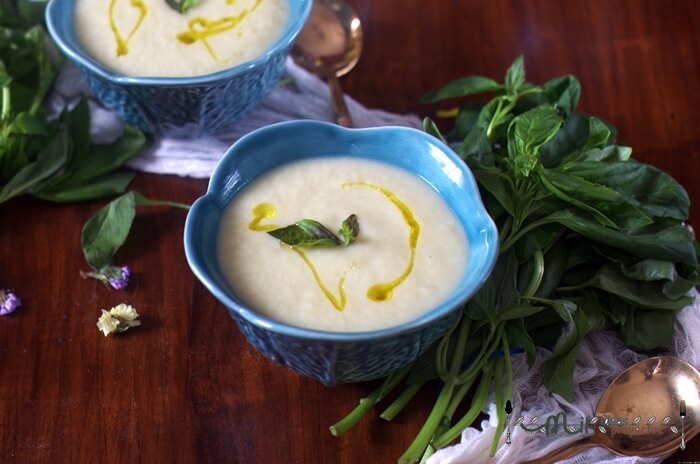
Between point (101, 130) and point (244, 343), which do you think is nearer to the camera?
point (244, 343)

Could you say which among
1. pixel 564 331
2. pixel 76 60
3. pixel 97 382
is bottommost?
pixel 97 382

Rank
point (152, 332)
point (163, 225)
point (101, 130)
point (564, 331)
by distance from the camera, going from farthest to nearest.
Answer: point (101, 130) < point (163, 225) < point (152, 332) < point (564, 331)

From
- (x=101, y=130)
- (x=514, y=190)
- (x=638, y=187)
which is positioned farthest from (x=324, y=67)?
(x=638, y=187)

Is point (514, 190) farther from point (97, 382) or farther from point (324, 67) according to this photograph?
point (97, 382)

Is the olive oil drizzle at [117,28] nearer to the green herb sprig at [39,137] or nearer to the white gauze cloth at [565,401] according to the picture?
the green herb sprig at [39,137]

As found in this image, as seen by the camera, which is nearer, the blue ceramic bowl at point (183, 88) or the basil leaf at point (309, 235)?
the basil leaf at point (309, 235)

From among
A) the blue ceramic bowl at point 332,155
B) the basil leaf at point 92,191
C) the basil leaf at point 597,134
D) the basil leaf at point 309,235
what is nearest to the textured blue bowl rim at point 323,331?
the blue ceramic bowl at point 332,155
